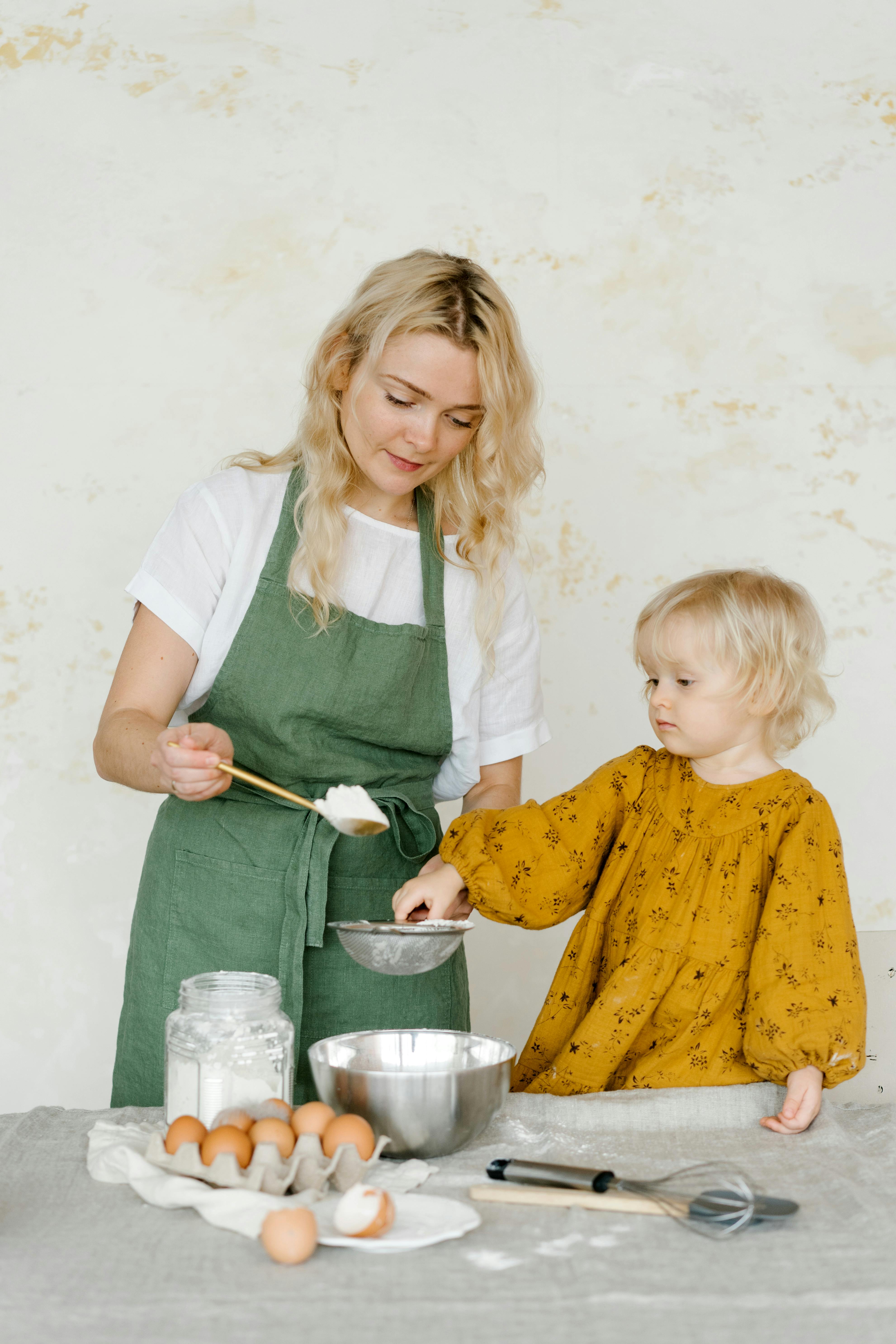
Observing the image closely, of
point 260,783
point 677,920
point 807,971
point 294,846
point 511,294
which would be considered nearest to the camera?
point 260,783

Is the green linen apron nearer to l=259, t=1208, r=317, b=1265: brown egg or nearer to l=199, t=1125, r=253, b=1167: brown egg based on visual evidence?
l=199, t=1125, r=253, b=1167: brown egg

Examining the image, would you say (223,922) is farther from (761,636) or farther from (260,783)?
(761,636)

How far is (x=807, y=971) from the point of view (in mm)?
1221

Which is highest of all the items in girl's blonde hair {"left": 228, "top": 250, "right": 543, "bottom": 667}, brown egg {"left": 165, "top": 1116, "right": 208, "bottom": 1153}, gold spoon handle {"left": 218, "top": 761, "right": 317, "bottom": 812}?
girl's blonde hair {"left": 228, "top": 250, "right": 543, "bottom": 667}

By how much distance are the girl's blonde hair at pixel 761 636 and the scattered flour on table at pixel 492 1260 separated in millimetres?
789

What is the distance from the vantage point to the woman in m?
1.46

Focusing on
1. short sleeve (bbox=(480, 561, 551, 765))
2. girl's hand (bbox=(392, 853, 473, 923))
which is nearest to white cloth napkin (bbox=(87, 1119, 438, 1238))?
Answer: girl's hand (bbox=(392, 853, 473, 923))

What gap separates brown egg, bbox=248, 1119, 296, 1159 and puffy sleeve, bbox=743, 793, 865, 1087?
534 millimetres

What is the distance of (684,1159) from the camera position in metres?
1.01

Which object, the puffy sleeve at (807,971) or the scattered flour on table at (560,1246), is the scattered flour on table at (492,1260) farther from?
the puffy sleeve at (807,971)

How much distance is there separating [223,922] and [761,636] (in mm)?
763

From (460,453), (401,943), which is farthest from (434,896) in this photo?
(460,453)

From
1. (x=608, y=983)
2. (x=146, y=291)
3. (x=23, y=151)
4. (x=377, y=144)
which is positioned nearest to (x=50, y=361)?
(x=146, y=291)

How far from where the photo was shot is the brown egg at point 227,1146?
2.92 ft
